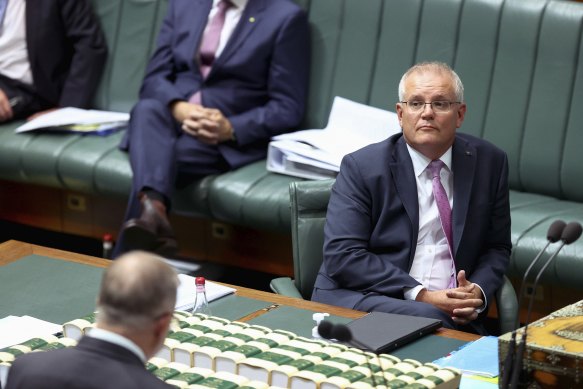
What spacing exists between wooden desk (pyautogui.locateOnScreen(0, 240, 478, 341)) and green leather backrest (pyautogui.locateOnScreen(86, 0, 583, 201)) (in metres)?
1.96

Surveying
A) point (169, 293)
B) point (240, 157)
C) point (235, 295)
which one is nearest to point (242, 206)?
point (240, 157)

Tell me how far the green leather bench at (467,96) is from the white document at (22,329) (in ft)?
6.46

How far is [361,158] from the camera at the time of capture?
3553 mm

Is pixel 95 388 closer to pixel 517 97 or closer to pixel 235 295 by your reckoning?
pixel 235 295

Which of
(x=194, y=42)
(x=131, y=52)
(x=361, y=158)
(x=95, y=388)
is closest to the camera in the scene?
(x=95, y=388)

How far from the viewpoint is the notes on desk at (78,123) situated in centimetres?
551

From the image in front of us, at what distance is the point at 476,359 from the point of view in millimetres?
2758

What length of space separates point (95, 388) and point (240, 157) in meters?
3.28

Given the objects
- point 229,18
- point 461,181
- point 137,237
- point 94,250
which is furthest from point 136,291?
point 94,250

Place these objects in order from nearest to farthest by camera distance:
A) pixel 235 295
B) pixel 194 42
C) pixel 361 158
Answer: pixel 235 295
pixel 361 158
pixel 194 42

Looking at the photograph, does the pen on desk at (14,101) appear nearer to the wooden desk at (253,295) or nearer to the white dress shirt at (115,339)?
the wooden desk at (253,295)

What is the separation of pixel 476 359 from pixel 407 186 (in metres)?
0.87

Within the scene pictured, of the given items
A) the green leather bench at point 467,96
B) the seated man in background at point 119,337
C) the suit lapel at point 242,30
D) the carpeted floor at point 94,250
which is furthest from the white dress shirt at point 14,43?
the seated man in background at point 119,337

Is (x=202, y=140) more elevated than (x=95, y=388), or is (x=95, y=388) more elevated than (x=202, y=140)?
(x=95, y=388)
